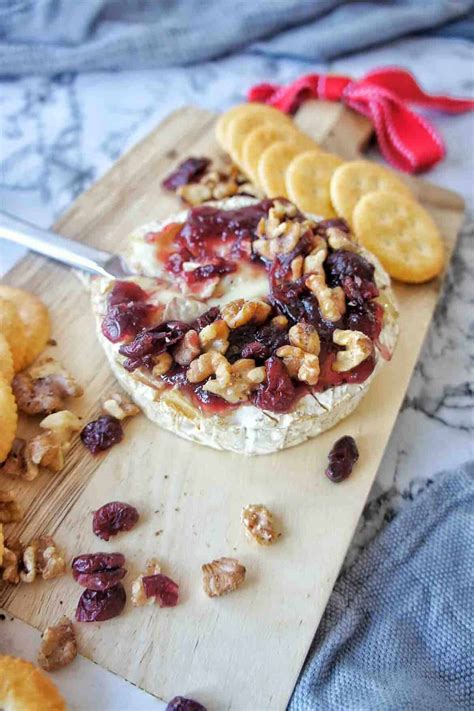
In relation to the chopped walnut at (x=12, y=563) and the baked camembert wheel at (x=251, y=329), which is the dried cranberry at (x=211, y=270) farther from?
the chopped walnut at (x=12, y=563)

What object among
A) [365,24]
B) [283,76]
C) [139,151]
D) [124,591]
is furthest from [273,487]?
[365,24]

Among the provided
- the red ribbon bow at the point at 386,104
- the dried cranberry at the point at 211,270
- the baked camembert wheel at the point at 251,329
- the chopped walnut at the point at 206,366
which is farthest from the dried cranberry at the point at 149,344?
the red ribbon bow at the point at 386,104

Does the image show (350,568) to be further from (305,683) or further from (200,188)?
(200,188)

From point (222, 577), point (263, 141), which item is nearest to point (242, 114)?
point (263, 141)

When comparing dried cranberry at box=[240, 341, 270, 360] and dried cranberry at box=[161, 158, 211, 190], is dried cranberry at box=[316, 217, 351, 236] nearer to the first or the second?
dried cranberry at box=[240, 341, 270, 360]

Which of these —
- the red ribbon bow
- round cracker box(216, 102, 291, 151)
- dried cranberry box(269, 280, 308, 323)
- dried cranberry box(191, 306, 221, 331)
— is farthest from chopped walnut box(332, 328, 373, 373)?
the red ribbon bow

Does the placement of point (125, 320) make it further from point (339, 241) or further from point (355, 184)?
point (355, 184)
